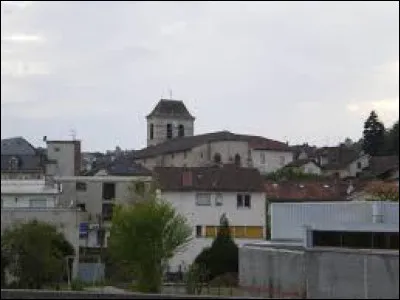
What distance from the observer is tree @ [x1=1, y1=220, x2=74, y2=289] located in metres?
28.3

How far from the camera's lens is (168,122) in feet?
402

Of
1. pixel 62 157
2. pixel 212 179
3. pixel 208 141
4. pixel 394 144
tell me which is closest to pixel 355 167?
pixel 212 179

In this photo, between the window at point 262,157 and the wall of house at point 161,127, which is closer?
the window at point 262,157

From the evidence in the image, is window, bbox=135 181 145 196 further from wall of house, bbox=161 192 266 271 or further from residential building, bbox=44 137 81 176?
residential building, bbox=44 137 81 176

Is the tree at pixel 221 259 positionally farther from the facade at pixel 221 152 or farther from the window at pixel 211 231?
the facade at pixel 221 152

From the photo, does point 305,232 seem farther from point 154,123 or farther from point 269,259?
point 154,123

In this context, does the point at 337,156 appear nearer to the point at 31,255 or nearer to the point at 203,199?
the point at 203,199

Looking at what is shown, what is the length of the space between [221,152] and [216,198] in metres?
37.5

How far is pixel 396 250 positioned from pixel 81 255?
3246 centimetres

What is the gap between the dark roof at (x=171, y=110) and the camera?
122438 mm

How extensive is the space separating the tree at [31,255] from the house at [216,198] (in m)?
29.7

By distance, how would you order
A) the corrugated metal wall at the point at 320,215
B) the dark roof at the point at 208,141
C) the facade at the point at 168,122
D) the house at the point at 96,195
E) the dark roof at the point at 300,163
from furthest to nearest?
the facade at the point at 168,122 → the dark roof at the point at 208,141 → the dark roof at the point at 300,163 → the house at the point at 96,195 → the corrugated metal wall at the point at 320,215

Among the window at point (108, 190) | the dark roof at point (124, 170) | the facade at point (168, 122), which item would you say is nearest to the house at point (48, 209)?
the window at point (108, 190)

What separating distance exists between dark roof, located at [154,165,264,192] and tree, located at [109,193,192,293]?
72.5 ft
